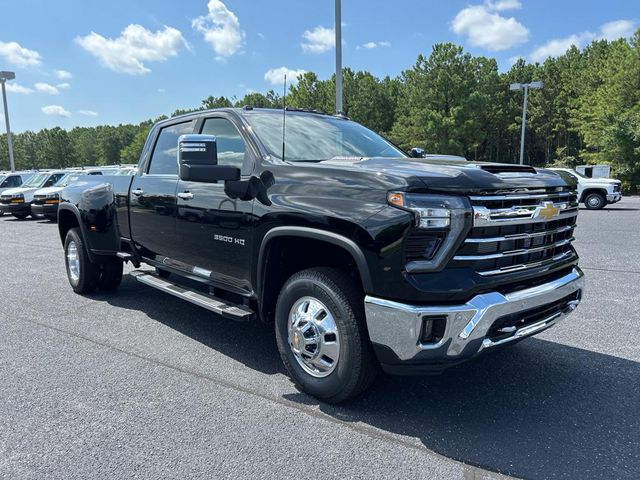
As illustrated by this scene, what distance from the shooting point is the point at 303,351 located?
3.34 meters

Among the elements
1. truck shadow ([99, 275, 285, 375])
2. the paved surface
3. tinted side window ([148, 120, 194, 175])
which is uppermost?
tinted side window ([148, 120, 194, 175])

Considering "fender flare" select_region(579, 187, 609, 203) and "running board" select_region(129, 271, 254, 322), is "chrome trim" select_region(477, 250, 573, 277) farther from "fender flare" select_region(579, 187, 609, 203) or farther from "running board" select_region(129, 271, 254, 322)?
"fender flare" select_region(579, 187, 609, 203)

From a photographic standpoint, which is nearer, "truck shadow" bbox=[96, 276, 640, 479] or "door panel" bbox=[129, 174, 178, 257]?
"truck shadow" bbox=[96, 276, 640, 479]

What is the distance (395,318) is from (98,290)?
16.5 ft

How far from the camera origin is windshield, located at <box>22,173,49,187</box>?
66.1ft

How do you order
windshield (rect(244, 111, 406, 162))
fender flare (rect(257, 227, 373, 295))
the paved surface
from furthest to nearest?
windshield (rect(244, 111, 406, 162)), fender flare (rect(257, 227, 373, 295)), the paved surface

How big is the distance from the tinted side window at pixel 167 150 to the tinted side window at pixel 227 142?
468mm

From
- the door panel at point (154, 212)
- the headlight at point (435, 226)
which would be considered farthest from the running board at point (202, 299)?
the headlight at point (435, 226)

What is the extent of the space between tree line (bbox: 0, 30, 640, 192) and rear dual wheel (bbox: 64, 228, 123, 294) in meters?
28.5

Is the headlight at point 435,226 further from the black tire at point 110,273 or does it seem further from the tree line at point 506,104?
the tree line at point 506,104

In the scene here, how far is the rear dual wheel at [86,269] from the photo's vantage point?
611 centimetres

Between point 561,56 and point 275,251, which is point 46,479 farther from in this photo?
point 561,56

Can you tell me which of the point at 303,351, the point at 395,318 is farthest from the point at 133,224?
the point at 395,318

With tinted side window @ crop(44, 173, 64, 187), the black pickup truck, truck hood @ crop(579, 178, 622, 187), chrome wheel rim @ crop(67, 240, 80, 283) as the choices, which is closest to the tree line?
truck hood @ crop(579, 178, 622, 187)
